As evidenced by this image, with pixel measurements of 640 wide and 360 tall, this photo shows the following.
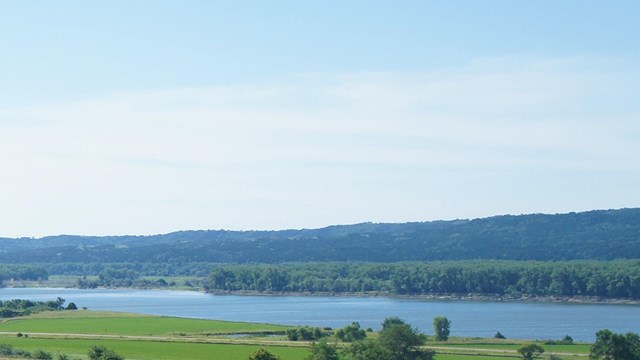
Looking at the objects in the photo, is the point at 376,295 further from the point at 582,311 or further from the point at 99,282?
the point at 99,282

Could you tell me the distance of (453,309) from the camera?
360ft

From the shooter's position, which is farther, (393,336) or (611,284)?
(611,284)

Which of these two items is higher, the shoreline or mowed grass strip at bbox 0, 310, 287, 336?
the shoreline

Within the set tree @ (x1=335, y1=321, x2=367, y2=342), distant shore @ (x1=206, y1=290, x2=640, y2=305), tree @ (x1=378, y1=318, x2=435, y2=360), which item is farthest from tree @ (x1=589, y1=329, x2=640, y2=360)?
distant shore @ (x1=206, y1=290, x2=640, y2=305)

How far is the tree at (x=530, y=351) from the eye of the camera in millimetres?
52922

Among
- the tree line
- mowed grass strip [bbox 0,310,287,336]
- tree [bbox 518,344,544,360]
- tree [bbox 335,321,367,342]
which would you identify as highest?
the tree line

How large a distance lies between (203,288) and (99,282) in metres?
29.8

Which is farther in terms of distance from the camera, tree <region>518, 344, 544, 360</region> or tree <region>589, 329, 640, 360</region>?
Result: tree <region>518, 344, 544, 360</region>

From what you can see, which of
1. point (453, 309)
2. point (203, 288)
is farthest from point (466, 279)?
point (203, 288)

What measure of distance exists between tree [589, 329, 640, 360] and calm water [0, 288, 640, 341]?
766 inches

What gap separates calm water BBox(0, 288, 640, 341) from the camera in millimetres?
79812

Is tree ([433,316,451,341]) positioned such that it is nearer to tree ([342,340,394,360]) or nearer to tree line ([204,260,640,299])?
tree ([342,340,394,360])

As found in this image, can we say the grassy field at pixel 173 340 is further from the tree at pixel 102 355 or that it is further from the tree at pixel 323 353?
the tree at pixel 323 353

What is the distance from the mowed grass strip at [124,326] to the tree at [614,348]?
2759cm
